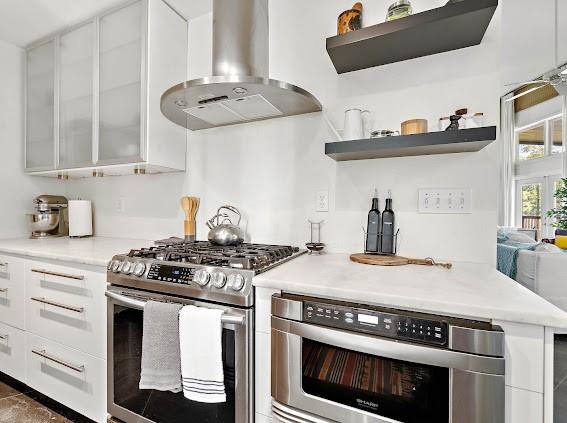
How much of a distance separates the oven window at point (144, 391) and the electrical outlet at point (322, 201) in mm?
845

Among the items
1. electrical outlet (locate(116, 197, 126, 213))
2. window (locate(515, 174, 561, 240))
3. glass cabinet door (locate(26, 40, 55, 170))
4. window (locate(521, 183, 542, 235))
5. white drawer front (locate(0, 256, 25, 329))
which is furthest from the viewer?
window (locate(521, 183, 542, 235))

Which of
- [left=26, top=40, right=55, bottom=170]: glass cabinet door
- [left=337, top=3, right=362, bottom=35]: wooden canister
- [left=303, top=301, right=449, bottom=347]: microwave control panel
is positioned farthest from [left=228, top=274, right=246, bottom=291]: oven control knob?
[left=26, top=40, right=55, bottom=170]: glass cabinet door

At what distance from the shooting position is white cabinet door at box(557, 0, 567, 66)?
2.66 meters

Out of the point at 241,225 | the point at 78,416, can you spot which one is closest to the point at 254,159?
the point at 241,225

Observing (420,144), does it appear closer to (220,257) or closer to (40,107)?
(220,257)

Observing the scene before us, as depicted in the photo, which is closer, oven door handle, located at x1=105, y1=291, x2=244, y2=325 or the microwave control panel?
the microwave control panel

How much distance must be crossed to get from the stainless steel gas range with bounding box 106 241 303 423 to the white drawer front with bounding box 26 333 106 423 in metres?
0.13

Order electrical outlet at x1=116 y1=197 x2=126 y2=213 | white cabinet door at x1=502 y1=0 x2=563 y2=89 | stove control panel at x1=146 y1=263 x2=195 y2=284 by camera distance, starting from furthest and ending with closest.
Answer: white cabinet door at x1=502 y1=0 x2=563 y2=89
electrical outlet at x1=116 y1=197 x2=126 y2=213
stove control panel at x1=146 y1=263 x2=195 y2=284

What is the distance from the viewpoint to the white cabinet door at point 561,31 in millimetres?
2656

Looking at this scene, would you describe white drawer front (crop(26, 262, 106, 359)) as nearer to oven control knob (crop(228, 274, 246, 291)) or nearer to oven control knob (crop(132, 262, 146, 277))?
oven control knob (crop(132, 262, 146, 277))

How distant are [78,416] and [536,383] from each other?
2063mm

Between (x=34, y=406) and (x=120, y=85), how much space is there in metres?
1.96

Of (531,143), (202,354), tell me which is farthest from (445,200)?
(531,143)

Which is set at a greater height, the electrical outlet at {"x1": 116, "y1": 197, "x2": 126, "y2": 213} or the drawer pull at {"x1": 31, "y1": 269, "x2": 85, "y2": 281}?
the electrical outlet at {"x1": 116, "y1": 197, "x2": 126, "y2": 213}
